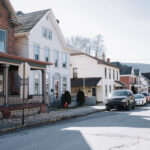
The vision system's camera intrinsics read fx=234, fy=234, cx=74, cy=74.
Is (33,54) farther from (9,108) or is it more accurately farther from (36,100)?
(9,108)

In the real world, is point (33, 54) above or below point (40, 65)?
above

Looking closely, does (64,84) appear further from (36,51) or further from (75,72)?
(75,72)

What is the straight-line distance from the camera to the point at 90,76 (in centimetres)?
3716

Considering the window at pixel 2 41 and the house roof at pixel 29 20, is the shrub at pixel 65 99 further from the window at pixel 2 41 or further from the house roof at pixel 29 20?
the window at pixel 2 41

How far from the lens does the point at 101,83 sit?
36.0 metres

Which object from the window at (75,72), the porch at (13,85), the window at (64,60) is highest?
the window at (64,60)

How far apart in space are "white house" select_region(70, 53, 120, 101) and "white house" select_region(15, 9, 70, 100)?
7461 millimetres

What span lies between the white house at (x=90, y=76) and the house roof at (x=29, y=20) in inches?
537

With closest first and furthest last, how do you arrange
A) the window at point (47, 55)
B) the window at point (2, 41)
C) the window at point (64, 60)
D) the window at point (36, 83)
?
the window at point (2, 41), the window at point (36, 83), the window at point (47, 55), the window at point (64, 60)

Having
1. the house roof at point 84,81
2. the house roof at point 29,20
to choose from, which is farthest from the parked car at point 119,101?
the house roof at point 84,81

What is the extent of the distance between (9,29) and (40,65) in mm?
4846

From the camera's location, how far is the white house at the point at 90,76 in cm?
3591

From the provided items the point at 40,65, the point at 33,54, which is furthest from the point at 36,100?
the point at 33,54

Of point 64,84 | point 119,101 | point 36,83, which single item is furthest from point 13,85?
point 119,101
